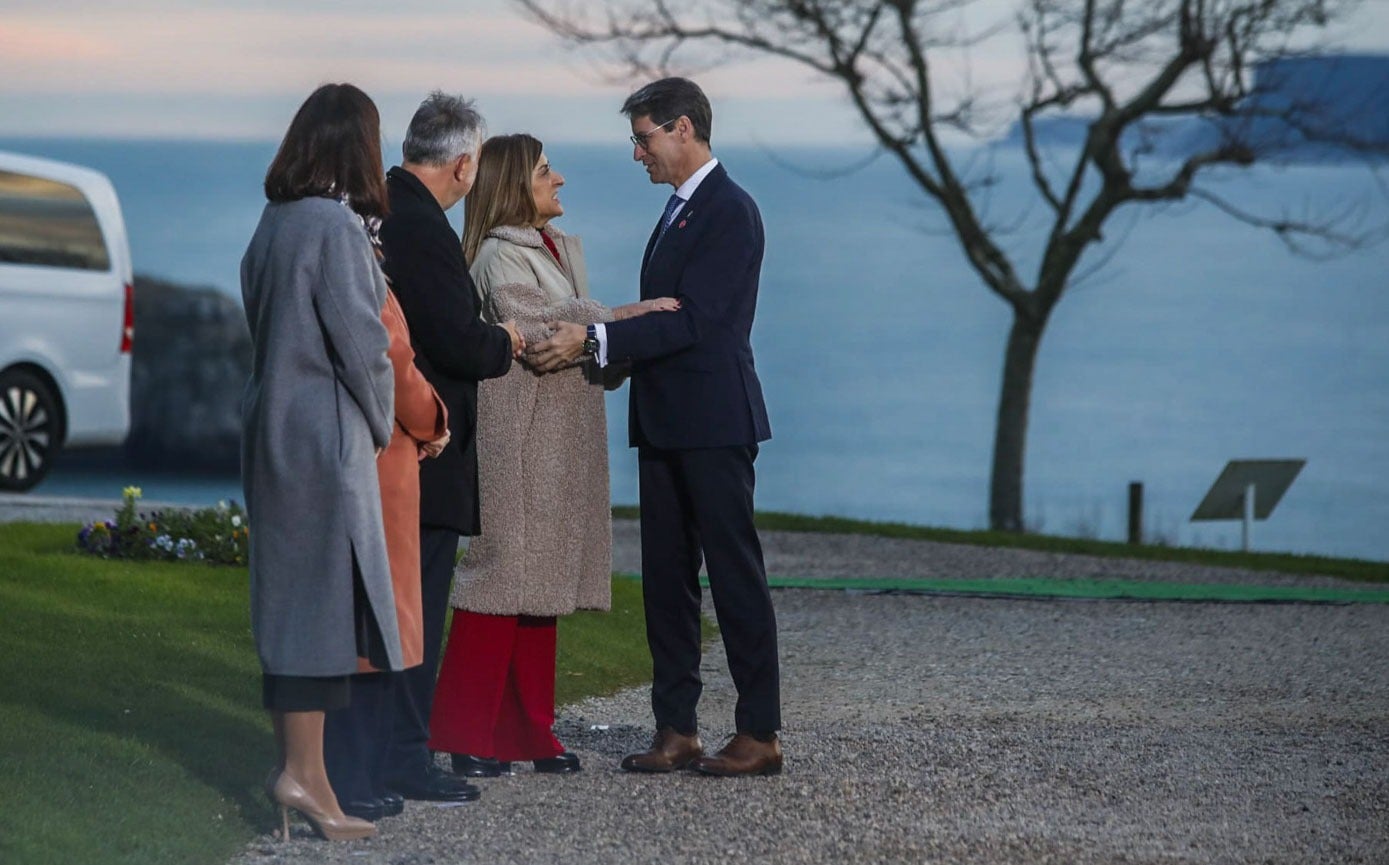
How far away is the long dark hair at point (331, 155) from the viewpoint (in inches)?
191

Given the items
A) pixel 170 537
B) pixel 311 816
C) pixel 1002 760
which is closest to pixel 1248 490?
pixel 170 537

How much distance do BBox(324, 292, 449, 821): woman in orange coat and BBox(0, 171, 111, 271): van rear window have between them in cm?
925

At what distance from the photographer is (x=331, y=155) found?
4.88m

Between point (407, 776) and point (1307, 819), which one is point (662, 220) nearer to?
point (407, 776)

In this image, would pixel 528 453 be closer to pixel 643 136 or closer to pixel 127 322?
pixel 643 136

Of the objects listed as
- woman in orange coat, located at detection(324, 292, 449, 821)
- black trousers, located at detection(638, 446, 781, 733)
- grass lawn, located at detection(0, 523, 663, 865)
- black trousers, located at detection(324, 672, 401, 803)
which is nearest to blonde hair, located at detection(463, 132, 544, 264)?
woman in orange coat, located at detection(324, 292, 449, 821)

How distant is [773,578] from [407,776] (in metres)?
6.58

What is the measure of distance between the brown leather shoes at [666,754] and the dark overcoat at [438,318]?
1.05m

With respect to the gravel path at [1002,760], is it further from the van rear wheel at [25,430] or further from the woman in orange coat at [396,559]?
the van rear wheel at [25,430]

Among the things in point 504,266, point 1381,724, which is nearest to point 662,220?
point 504,266

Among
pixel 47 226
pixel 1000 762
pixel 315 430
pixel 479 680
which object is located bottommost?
pixel 1000 762

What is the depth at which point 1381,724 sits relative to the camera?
7.21m

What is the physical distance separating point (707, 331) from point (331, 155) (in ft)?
4.61

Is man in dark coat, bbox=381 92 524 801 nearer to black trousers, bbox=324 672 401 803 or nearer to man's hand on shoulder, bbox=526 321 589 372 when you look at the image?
man's hand on shoulder, bbox=526 321 589 372
